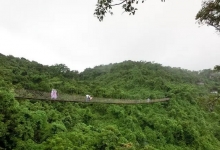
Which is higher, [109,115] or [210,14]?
[210,14]

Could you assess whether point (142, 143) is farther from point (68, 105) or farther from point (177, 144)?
point (68, 105)

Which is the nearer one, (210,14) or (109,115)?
(210,14)

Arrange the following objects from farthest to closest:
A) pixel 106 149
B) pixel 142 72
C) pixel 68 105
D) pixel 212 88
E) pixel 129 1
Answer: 1. pixel 212 88
2. pixel 142 72
3. pixel 68 105
4. pixel 106 149
5. pixel 129 1

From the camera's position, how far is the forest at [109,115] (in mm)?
11902

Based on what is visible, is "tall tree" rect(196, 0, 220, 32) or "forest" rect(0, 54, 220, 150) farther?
"forest" rect(0, 54, 220, 150)

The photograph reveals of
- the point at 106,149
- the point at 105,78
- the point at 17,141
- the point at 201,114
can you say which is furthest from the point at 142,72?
the point at 17,141

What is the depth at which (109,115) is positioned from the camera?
853 inches

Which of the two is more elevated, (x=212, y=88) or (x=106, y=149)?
(x=212, y=88)

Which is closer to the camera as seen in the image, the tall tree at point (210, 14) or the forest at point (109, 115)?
the tall tree at point (210, 14)

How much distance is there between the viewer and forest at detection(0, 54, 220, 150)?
1190 centimetres

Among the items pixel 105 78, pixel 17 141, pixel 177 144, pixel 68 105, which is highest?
pixel 105 78

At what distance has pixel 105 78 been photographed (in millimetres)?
37688

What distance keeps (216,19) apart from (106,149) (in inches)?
438

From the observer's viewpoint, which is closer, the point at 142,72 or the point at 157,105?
the point at 157,105
